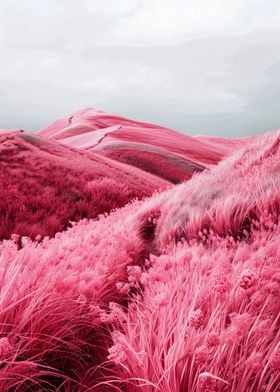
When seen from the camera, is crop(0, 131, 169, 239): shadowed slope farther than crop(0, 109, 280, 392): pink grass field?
Yes

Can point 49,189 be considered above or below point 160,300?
below

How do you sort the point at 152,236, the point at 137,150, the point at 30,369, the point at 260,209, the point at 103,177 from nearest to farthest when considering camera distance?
the point at 30,369
the point at 260,209
the point at 152,236
the point at 103,177
the point at 137,150

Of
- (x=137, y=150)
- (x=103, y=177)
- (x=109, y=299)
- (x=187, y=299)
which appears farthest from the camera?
(x=137, y=150)

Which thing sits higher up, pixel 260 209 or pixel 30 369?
pixel 260 209

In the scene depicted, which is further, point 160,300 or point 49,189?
point 49,189

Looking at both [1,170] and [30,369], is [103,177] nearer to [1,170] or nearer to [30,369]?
[1,170]

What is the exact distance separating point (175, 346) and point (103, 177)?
11746 mm

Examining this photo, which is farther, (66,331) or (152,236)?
(152,236)

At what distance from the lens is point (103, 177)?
44.2ft

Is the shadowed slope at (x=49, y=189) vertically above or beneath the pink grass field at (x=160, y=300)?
beneath

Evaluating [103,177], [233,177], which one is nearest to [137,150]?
[103,177]

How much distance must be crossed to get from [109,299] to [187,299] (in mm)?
894

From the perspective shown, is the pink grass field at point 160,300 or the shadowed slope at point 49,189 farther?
the shadowed slope at point 49,189

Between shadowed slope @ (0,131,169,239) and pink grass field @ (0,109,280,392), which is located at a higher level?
pink grass field @ (0,109,280,392)
